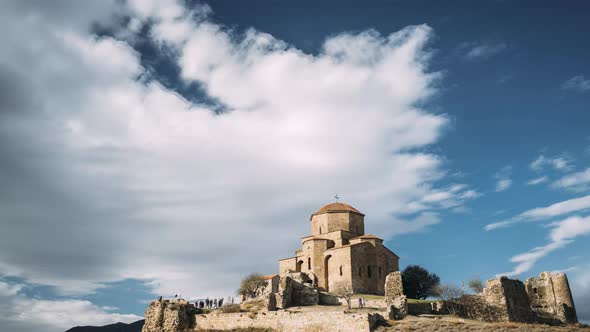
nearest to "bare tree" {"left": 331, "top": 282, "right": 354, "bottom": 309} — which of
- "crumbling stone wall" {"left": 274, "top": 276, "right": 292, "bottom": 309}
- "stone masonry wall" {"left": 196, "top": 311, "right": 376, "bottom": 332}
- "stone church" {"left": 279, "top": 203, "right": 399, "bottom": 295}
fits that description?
"stone church" {"left": 279, "top": 203, "right": 399, "bottom": 295}

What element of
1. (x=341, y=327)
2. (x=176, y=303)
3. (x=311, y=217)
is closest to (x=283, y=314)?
(x=341, y=327)

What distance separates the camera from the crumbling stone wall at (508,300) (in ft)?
90.9

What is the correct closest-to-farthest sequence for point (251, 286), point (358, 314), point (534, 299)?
point (358, 314)
point (534, 299)
point (251, 286)

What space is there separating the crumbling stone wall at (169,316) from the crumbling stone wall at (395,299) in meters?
12.5

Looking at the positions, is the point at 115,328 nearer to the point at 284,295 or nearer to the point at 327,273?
the point at 327,273

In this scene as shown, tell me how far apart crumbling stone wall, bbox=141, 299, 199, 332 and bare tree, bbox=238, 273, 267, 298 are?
8317 millimetres

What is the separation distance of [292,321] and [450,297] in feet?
36.6

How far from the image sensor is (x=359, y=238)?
4322 centimetres

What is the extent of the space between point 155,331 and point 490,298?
20627 mm

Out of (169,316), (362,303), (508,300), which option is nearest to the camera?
(508,300)

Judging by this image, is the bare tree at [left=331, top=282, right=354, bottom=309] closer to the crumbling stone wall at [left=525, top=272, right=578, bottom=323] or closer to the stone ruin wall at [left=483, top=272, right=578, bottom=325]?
the stone ruin wall at [left=483, top=272, right=578, bottom=325]

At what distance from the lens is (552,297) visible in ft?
115

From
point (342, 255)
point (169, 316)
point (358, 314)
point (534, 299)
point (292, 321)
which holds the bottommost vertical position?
point (292, 321)

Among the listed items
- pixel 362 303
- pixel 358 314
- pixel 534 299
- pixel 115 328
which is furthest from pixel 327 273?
pixel 115 328
